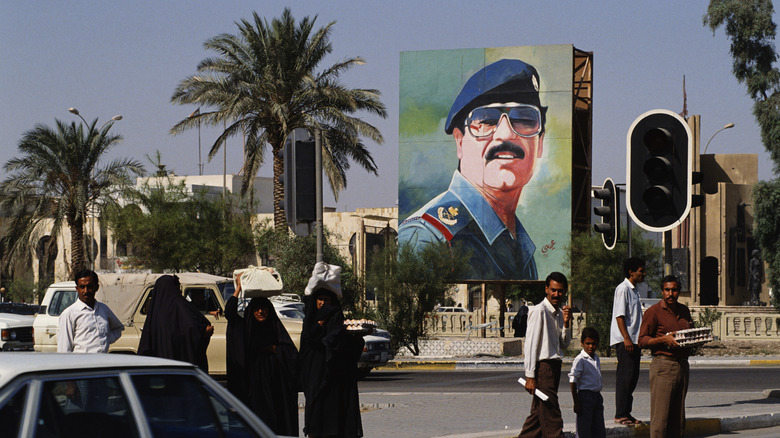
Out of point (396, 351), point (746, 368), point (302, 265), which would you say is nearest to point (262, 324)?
point (746, 368)

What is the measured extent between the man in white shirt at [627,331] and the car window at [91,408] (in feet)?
24.6

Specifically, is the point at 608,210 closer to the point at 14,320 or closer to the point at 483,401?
the point at 483,401

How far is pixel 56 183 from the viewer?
126 ft

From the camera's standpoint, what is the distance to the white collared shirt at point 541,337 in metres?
8.88

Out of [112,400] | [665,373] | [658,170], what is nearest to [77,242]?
[658,170]

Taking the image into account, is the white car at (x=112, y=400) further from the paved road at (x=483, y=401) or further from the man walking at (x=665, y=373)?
the paved road at (x=483, y=401)

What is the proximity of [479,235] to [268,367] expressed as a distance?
36589 millimetres

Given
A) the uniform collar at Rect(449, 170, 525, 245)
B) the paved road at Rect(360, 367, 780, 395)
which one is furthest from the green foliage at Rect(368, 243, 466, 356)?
the uniform collar at Rect(449, 170, 525, 245)

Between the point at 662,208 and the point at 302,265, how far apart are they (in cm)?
2686

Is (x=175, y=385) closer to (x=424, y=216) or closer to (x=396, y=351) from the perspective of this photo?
(x=396, y=351)

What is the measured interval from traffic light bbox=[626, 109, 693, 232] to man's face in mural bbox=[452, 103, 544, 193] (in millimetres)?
33216

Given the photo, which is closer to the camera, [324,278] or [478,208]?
[324,278]

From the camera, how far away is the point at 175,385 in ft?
14.3

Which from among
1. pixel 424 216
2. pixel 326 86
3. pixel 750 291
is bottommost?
pixel 750 291
